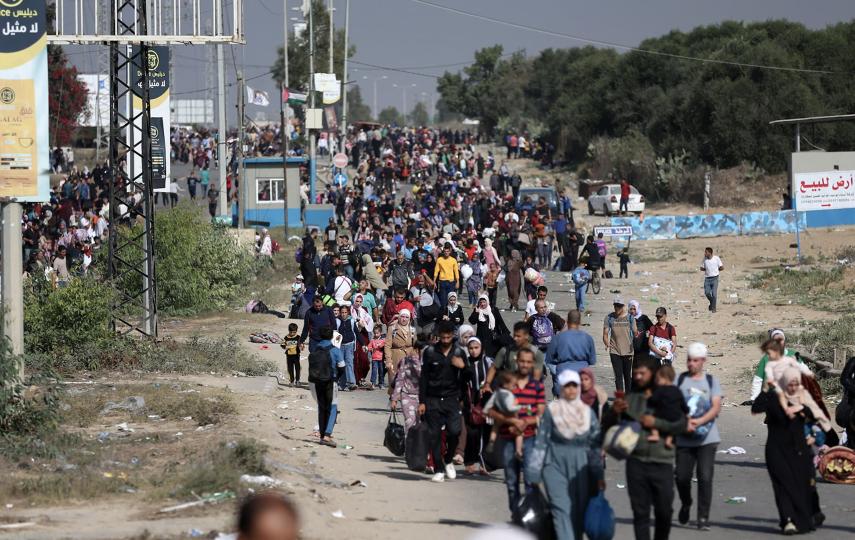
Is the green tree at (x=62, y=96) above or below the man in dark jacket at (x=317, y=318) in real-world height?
above

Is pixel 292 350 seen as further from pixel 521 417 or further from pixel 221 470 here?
pixel 521 417

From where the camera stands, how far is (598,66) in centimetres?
8662

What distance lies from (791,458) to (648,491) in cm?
191

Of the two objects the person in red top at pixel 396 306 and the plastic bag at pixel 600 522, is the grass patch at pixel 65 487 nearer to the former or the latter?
the plastic bag at pixel 600 522

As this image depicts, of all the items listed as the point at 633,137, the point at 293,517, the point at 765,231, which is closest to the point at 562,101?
the point at 633,137

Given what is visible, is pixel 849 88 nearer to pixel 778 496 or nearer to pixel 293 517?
pixel 778 496

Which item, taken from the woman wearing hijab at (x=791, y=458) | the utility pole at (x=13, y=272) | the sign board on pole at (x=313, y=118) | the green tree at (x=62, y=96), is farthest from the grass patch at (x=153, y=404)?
the green tree at (x=62, y=96)

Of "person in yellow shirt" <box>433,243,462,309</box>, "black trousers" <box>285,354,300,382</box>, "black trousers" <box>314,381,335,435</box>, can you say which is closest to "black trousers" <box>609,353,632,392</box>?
"black trousers" <box>314,381,335,435</box>

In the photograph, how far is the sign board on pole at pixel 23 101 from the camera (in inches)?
643

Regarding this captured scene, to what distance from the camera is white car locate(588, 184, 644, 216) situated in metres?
54.5

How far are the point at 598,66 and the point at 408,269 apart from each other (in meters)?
62.0

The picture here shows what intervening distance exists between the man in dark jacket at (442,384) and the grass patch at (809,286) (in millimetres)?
18118

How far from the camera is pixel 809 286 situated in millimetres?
32844

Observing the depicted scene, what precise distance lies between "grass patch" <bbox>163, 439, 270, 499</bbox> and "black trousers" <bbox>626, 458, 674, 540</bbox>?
363cm
